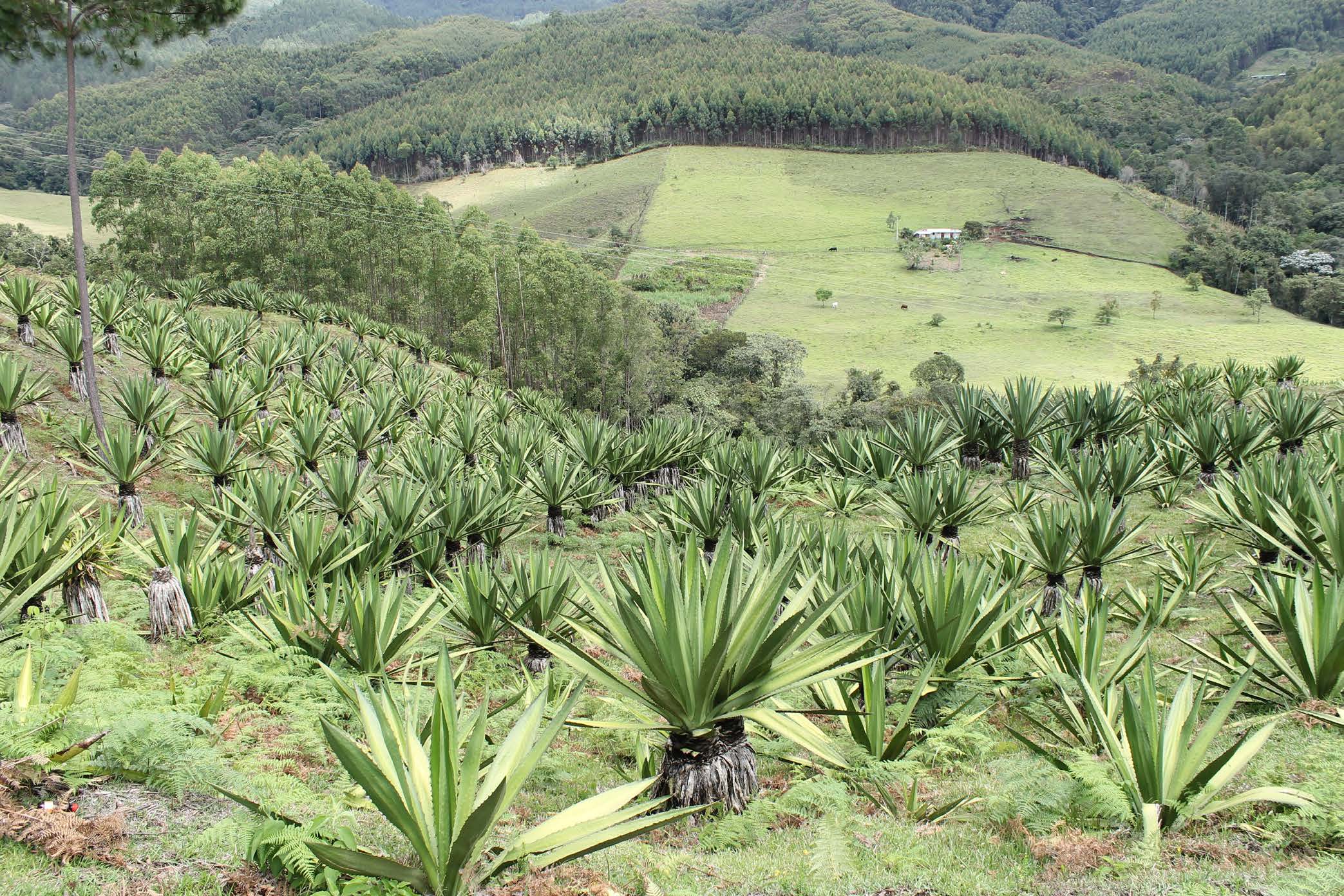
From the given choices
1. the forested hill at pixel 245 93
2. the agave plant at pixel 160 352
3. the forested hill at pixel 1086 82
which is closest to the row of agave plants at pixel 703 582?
the agave plant at pixel 160 352

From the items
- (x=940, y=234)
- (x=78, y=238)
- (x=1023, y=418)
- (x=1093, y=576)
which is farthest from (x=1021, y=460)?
(x=940, y=234)

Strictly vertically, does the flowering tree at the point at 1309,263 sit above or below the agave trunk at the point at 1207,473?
below

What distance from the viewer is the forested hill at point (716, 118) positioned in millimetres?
115312

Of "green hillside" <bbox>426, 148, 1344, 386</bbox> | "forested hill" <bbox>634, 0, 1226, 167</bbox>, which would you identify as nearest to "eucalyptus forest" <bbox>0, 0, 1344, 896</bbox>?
"green hillside" <bbox>426, 148, 1344, 386</bbox>

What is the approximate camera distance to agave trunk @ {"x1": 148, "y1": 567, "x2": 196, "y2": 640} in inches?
254

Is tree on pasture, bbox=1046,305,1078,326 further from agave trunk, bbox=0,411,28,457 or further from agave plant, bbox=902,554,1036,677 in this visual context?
agave trunk, bbox=0,411,28,457

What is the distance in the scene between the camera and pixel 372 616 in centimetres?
559

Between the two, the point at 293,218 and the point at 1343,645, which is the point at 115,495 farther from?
the point at 293,218

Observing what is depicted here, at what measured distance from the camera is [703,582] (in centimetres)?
409

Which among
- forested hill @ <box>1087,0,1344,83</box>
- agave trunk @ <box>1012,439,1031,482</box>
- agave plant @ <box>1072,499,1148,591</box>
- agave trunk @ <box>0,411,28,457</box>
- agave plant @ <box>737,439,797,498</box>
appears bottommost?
agave trunk @ <box>1012,439,1031,482</box>

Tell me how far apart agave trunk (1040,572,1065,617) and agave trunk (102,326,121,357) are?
735 inches

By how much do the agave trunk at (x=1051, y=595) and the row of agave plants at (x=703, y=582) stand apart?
0.06 metres

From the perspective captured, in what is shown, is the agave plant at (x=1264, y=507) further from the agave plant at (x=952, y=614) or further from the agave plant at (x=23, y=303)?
the agave plant at (x=23, y=303)

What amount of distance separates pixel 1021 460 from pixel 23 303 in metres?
19.8
